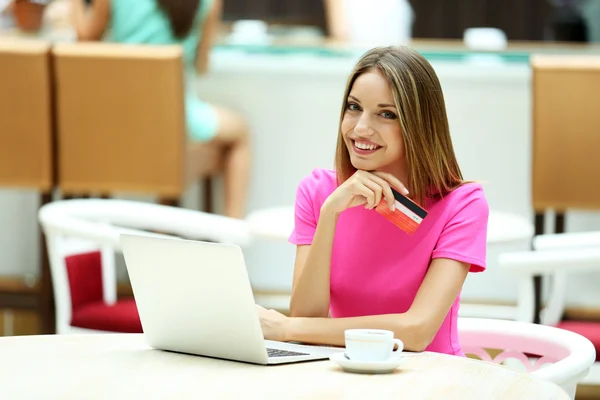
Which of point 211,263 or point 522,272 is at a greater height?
point 211,263

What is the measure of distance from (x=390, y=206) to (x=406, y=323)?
0.19 m

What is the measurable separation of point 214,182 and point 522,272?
212 cm

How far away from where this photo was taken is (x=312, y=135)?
14.4 ft

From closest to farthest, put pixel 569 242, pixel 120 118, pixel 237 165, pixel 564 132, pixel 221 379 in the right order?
pixel 221 379
pixel 569 242
pixel 564 132
pixel 120 118
pixel 237 165

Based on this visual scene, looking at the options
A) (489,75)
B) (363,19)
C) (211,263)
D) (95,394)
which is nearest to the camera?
(95,394)

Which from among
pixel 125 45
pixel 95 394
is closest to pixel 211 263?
pixel 95 394

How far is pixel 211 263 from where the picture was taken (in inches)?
56.9

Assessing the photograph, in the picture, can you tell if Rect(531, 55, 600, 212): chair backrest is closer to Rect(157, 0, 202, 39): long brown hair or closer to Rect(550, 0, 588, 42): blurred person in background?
Rect(157, 0, 202, 39): long brown hair

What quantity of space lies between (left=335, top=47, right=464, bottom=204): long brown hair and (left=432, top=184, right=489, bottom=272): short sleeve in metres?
0.03

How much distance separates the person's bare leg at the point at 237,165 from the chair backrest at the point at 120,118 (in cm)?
43

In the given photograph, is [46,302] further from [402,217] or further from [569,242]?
[402,217]

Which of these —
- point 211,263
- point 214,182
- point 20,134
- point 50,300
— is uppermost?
point 211,263

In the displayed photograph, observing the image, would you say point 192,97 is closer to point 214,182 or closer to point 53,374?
point 214,182

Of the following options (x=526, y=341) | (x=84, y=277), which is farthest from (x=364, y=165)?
(x=84, y=277)
